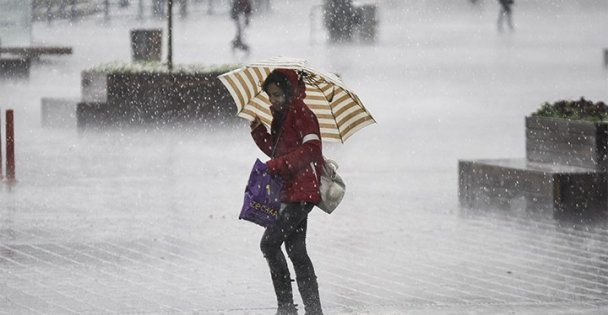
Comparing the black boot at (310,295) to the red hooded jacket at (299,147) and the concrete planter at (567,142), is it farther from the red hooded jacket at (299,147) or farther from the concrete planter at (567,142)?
the concrete planter at (567,142)

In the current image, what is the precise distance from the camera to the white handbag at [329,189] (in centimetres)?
826

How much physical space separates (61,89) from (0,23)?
5.07 meters

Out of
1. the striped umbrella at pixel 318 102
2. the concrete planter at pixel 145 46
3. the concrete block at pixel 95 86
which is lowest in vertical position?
the striped umbrella at pixel 318 102

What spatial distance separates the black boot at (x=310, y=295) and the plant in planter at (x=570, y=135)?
5.19 metres

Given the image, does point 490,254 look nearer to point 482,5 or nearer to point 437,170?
point 437,170

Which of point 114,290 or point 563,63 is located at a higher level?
point 563,63

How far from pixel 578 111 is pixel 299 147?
5845mm

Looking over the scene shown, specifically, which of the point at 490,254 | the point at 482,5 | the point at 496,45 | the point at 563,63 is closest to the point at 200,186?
the point at 490,254

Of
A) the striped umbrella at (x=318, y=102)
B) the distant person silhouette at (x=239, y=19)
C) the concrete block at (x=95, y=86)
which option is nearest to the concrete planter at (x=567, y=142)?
the striped umbrella at (x=318, y=102)

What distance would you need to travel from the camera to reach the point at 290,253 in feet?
27.7

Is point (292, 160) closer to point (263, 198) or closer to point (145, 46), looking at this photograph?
point (263, 198)

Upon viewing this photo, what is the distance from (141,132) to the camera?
19797 mm

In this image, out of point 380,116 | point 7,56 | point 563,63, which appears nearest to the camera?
point 380,116

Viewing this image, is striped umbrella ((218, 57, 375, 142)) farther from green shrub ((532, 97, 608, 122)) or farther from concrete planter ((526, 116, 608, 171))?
green shrub ((532, 97, 608, 122))
